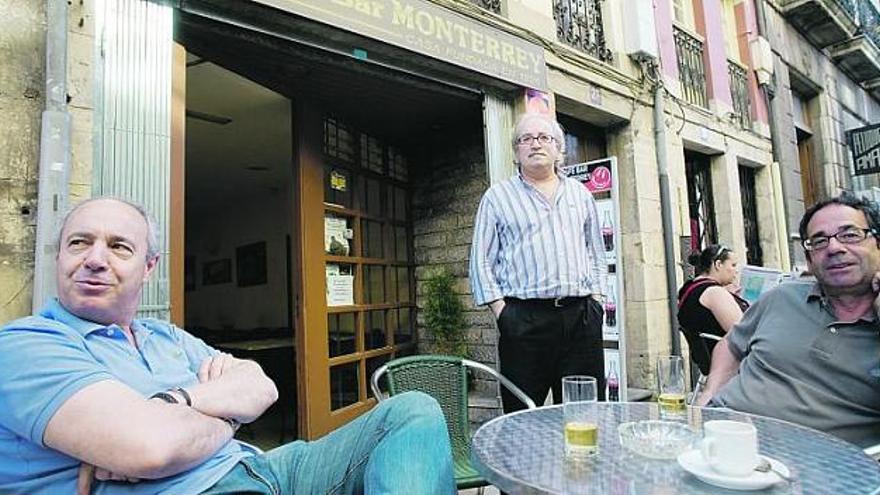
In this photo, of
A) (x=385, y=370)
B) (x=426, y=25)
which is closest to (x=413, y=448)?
(x=385, y=370)

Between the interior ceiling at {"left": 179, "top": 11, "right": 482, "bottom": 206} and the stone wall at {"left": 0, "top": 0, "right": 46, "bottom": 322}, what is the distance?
0.65 m

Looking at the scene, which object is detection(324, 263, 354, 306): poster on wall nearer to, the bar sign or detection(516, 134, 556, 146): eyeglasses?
detection(516, 134, 556, 146): eyeglasses

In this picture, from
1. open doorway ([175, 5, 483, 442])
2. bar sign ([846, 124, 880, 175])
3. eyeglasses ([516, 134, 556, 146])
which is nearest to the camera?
eyeglasses ([516, 134, 556, 146])

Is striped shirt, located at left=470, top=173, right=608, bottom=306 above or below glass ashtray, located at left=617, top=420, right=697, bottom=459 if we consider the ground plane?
above

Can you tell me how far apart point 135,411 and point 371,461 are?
20.0 inches

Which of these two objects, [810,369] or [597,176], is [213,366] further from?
[597,176]

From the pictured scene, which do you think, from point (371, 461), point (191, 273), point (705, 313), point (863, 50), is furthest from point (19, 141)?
point (863, 50)

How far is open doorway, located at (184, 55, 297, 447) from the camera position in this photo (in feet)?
13.9

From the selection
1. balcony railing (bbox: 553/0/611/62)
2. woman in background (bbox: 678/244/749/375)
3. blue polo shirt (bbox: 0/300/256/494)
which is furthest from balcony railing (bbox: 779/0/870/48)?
blue polo shirt (bbox: 0/300/256/494)

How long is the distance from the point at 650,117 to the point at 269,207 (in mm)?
5089

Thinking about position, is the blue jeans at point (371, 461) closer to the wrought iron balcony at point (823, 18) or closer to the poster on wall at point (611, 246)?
the poster on wall at point (611, 246)

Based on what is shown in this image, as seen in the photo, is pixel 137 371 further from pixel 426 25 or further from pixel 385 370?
pixel 426 25

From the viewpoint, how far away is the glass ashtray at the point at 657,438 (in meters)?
1.20

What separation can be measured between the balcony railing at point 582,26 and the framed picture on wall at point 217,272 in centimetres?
606
